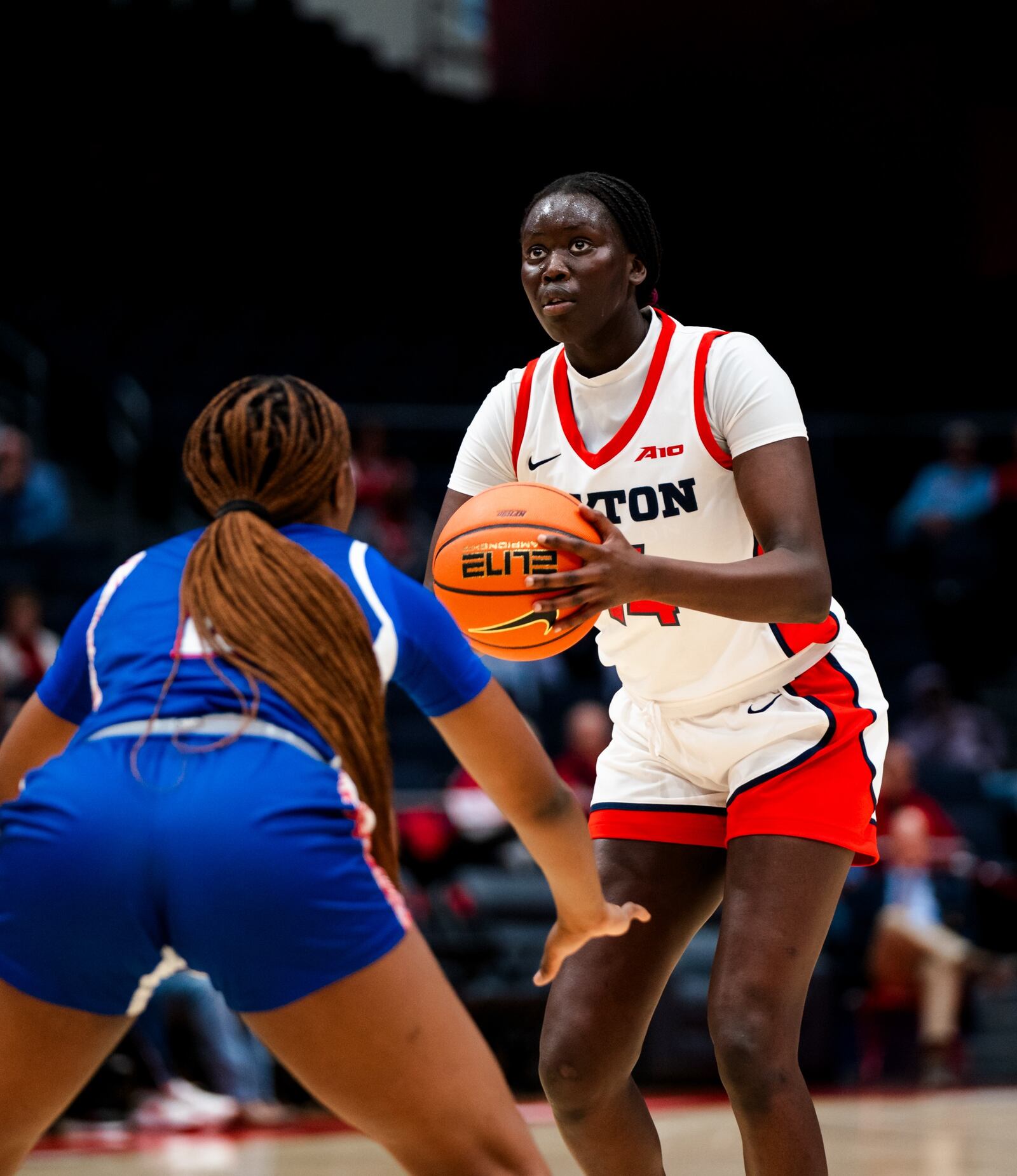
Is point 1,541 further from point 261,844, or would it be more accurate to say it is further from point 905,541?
point 261,844

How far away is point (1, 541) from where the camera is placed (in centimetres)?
952

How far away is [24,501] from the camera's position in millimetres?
9547

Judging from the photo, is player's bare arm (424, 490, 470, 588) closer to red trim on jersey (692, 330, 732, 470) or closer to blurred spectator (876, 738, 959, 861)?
red trim on jersey (692, 330, 732, 470)

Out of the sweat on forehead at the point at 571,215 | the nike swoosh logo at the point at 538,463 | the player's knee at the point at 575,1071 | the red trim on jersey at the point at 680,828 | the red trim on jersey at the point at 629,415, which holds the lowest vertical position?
the player's knee at the point at 575,1071

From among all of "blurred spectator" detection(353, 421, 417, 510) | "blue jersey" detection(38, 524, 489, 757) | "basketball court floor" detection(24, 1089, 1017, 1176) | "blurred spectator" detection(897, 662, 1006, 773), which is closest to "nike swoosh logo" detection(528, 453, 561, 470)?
"blue jersey" detection(38, 524, 489, 757)

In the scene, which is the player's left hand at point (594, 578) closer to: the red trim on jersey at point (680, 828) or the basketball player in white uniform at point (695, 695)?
the basketball player in white uniform at point (695, 695)

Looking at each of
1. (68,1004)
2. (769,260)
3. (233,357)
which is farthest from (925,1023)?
(769,260)

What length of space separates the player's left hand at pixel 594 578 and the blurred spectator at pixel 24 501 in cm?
724

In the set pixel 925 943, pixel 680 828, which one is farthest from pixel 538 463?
pixel 925 943

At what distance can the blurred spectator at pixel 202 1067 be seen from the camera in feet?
20.6

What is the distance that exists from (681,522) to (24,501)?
23.5 feet

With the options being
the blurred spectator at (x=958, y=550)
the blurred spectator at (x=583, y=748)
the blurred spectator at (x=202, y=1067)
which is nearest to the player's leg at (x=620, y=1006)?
the blurred spectator at (x=202, y=1067)

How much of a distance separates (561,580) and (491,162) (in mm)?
11964

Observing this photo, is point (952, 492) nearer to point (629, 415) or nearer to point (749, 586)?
point (629, 415)
